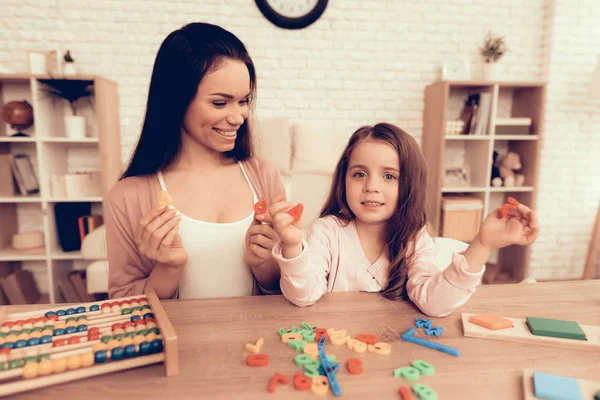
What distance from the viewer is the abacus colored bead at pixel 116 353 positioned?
72 cm

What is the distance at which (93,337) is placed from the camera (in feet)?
2.57

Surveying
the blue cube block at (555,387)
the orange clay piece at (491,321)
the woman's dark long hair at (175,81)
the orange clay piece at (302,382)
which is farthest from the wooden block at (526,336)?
the woman's dark long hair at (175,81)

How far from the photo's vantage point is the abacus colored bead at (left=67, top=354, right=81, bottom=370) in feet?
2.27

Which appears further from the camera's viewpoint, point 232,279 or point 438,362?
point 232,279

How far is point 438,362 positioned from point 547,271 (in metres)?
3.54

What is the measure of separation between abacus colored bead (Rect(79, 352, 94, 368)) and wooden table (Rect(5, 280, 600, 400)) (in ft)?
0.09

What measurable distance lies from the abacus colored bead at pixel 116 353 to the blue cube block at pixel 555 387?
69cm

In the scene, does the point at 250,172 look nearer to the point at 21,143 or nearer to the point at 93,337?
the point at 93,337

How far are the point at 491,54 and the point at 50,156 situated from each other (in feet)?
11.3

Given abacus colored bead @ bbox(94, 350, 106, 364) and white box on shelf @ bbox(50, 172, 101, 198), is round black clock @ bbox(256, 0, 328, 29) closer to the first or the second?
white box on shelf @ bbox(50, 172, 101, 198)

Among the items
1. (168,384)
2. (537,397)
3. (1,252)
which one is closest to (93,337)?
(168,384)

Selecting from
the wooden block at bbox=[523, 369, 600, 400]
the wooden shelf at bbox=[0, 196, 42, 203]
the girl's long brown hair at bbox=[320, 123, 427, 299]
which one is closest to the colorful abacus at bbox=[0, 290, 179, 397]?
the wooden block at bbox=[523, 369, 600, 400]

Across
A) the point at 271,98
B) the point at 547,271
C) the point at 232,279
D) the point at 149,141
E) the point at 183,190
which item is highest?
the point at 271,98

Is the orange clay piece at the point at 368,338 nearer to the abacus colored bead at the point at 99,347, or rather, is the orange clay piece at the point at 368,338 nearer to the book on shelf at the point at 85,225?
the abacus colored bead at the point at 99,347
